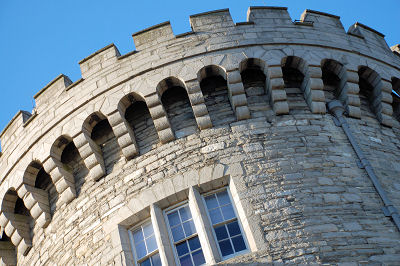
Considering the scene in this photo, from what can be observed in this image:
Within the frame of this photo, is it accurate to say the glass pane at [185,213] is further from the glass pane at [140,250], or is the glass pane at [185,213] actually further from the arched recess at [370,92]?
the arched recess at [370,92]

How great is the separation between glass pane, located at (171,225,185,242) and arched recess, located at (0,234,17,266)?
4170mm

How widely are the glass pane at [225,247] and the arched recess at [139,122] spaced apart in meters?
2.27

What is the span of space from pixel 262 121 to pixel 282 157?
34.4 inches

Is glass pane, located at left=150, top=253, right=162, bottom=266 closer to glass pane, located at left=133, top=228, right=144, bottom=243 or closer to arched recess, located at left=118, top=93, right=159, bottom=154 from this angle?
glass pane, located at left=133, top=228, right=144, bottom=243

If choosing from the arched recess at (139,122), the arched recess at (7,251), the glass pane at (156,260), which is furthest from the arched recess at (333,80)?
the arched recess at (7,251)

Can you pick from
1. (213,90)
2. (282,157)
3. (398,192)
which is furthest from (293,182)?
(213,90)

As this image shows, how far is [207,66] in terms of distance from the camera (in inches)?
380

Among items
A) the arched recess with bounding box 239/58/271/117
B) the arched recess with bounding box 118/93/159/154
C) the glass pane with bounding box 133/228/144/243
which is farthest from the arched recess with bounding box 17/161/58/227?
the arched recess with bounding box 239/58/271/117

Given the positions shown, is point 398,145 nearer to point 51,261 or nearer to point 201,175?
point 201,175

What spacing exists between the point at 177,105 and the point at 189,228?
2.53 m

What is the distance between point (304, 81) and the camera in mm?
9953

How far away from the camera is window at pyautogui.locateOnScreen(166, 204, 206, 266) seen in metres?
8.05

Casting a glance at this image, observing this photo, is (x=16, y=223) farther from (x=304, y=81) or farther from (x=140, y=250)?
(x=304, y=81)

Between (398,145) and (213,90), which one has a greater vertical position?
(213,90)
